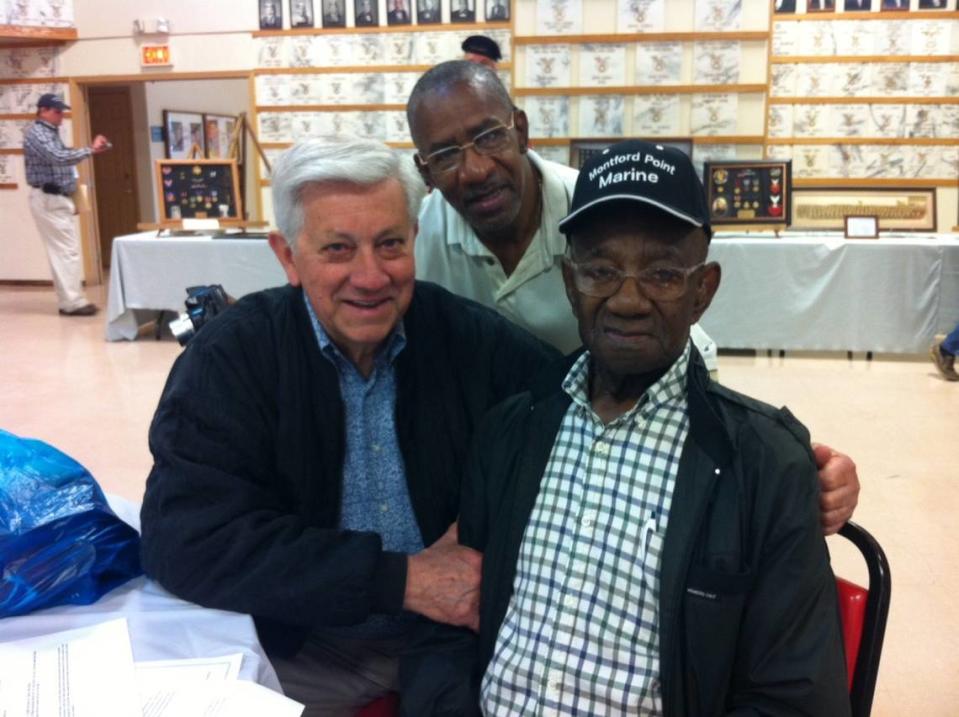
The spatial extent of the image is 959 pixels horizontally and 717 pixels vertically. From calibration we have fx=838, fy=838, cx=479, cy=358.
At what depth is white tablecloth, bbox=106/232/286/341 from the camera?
604 centimetres

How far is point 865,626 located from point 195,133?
1159cm

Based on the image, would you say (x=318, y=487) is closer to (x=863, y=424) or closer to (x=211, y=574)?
(x=211, y=574)

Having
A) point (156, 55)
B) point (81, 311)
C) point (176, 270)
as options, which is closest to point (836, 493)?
point (176, 270)

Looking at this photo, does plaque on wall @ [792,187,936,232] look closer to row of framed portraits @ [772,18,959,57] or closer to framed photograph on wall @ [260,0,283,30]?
row of framed portraits @ [772,18,959,57]

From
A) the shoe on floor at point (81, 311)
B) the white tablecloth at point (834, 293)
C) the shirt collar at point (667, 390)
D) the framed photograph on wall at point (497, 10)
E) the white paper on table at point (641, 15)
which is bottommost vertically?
the shoe on floor at point (81, 311)

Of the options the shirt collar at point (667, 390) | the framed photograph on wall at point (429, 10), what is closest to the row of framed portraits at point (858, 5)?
the framed photograph on wall at point (429, 10)

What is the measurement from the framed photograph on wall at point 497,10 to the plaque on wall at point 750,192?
255 centimetres

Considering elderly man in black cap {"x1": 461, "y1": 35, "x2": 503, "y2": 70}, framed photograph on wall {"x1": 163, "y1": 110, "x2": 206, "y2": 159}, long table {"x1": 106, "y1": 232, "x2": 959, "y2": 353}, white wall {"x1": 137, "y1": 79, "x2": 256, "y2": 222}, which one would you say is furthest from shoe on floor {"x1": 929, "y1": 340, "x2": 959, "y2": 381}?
framed photograph on wall {"x1": 163, "y1": 110, "x2": 206, "y2": 159}

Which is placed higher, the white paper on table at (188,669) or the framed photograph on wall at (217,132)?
the framed photograph on wall at (217,132)

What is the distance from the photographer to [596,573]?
4.08 feet

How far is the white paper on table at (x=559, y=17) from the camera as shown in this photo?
6.56 m

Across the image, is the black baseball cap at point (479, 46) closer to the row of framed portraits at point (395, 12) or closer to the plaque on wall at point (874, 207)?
the row of framed portraits at point (395, 12)

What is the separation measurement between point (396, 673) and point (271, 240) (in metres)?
0.86

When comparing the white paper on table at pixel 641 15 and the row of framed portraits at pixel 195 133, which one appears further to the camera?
the row of framed portraits at pixel 195 133
